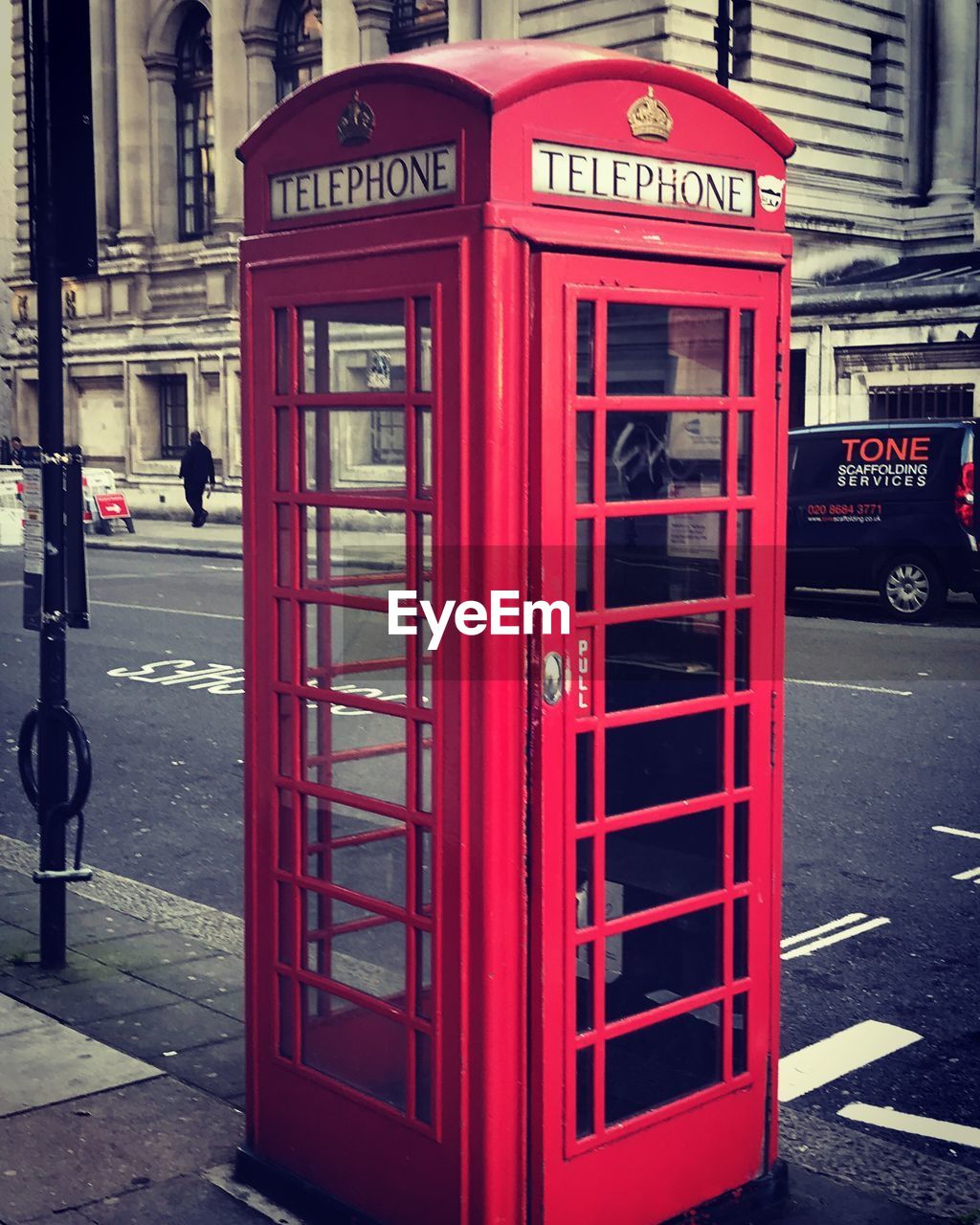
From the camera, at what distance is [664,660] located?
365cm

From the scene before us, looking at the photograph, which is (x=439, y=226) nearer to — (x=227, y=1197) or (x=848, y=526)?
(x=227, y=1197)

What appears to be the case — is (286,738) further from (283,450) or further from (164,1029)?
(164,1029)

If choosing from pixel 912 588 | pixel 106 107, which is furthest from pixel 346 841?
pixel 106 107

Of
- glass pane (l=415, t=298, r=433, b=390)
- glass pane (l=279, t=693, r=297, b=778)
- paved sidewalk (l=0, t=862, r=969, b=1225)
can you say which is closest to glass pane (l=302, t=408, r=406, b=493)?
glass pane (l=415, t=298, r=433, b=390)

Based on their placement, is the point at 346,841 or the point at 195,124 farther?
the point at 195,124

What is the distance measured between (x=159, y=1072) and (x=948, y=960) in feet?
9.47

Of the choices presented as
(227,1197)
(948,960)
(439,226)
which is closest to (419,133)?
(439,226)

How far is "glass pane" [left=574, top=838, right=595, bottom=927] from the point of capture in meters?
3.48

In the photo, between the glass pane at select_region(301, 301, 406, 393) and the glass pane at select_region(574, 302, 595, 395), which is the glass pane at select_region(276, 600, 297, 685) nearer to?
the glass pane at select_region(301, 301, 406, 393)

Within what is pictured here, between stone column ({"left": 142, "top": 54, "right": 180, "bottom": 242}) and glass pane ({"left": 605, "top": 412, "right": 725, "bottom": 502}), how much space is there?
35561mm

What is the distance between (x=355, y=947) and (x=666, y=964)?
2.40 ft

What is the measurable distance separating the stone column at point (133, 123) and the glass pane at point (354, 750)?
35.1 m

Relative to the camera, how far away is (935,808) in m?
8.12

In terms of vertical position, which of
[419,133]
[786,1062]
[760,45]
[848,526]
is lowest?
[786,1062]
